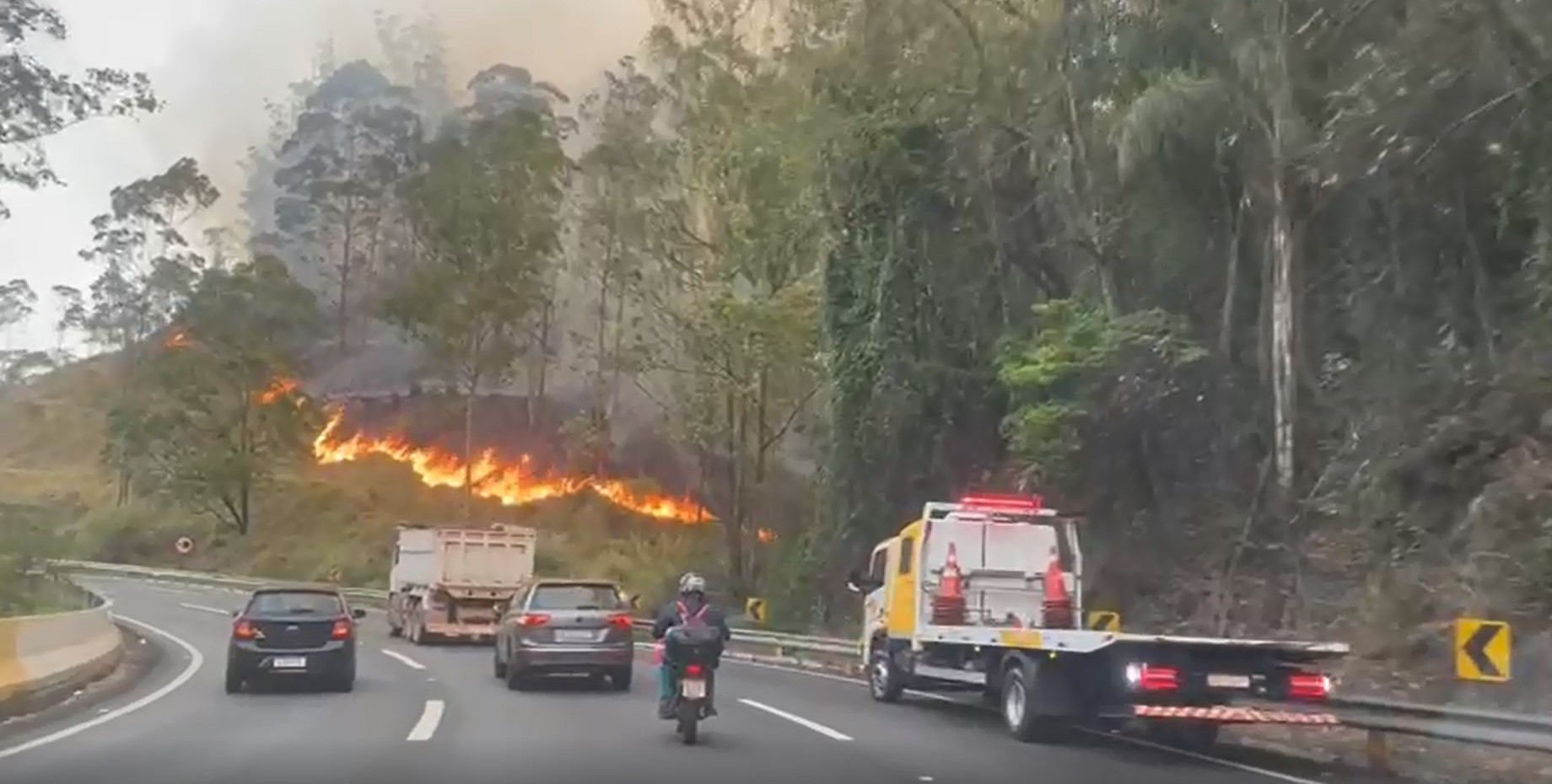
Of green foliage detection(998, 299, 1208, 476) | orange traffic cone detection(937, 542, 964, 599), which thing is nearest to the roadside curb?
orange traffic cone detection(937, 542, 964, 599)

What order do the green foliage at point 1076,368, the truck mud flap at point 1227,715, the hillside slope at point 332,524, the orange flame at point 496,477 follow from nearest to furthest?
1. the truck mud flap at point 1227,715
2. the green foliage at point 1076,368
3. the hillside slope at point 332,524
4. the orange flame at point 496,477

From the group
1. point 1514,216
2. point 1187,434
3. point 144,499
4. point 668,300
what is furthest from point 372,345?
point 1514,216

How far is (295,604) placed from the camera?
2269 centimetres

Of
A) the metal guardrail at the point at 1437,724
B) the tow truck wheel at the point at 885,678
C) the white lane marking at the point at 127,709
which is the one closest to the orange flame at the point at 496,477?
the white lane marking at the point at 127,709

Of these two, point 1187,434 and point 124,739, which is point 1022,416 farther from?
point 124,739

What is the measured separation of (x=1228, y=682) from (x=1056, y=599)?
5.18 metres

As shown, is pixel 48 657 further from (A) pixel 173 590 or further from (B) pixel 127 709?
(A) pixel 173 590

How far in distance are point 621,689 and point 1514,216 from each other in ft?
43.9

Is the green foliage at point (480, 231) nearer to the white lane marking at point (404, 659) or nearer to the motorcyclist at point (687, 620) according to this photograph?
the white lane marking at point (404, 659)

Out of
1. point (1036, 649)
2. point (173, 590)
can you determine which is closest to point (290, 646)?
point (1036, 649)

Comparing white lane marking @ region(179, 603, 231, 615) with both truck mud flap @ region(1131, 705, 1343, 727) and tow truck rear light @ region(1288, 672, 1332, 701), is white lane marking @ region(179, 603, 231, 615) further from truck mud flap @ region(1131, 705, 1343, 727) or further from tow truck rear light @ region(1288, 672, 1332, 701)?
tow truck rear light @ region(1288, 672, 1332, 701)

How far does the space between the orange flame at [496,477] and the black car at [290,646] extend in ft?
126

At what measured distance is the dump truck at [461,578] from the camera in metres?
36.0

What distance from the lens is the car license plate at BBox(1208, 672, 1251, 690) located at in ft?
50.1
